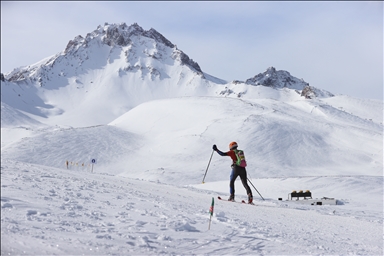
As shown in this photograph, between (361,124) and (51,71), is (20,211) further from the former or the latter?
(51,71)

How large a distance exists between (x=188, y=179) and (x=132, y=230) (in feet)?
97.9

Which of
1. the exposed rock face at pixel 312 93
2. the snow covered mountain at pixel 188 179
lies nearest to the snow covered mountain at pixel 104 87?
the exposed rock face at pixel 312 93

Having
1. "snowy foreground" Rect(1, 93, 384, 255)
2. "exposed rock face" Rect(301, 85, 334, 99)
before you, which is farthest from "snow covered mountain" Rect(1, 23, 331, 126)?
"snowy foreground" Rect(1, 93, 384, 255)

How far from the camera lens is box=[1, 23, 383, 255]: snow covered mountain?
5906 mm

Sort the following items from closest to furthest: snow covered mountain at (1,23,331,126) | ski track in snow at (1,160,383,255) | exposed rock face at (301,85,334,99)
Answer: ski track in snow at (1,160,383,255)
exposed rock face at (301,85,334,99)
snow covered mountain at (1,23,331,126)

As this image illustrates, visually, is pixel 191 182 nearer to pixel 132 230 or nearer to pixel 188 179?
pixel 188 179

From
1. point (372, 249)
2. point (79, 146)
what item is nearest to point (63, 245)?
point (372, 249)

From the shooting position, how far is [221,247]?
653 centimetres

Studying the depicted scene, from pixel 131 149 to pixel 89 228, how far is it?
4158cm

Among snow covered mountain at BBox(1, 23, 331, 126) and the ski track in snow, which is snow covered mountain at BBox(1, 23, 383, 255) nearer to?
the ski track in snow

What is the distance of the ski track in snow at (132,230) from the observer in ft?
16.7

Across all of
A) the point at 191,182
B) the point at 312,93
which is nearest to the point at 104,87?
the point at 312,93

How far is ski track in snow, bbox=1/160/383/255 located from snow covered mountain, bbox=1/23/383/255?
3 centimetres

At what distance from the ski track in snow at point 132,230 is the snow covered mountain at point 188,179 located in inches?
1.0
